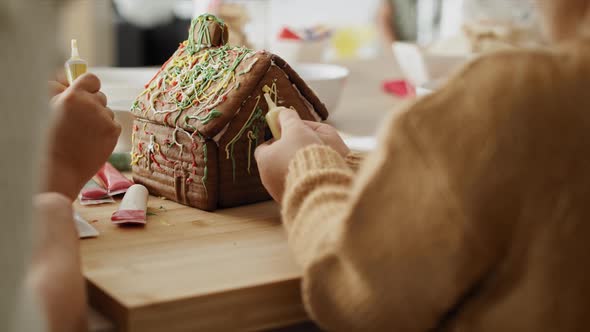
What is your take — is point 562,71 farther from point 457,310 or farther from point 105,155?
point 105,155

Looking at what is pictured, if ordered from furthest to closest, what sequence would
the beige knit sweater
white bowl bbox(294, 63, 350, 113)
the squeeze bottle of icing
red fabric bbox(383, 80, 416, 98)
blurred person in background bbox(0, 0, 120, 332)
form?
1. red fabric bbox(383, 80, 416, 98)
2. white bowl bbox(294, 63, 350, 113)
3. the squeeze bottle of icing
4. the beige knit sweater
5. blurred person in background bbox(0, 0, 120, 332)

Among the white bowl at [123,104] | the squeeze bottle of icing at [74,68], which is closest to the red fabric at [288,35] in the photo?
the white bowl at [123,104]

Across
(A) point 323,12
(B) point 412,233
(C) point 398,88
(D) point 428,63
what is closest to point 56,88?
(B) point 412,233

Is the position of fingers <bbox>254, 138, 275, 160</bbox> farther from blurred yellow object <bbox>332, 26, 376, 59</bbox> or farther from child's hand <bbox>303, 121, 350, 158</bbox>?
blurred yellow object <bbox>332, 26, 376, 59</bbox>

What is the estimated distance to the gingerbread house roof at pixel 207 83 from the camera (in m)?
0.92

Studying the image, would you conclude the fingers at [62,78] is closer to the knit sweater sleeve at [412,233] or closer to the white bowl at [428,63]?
the knit sweater sleeve at [412,233]

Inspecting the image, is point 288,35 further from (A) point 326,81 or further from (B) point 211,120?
(B) point 211,120

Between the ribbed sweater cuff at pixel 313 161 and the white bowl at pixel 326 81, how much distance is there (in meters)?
0.63

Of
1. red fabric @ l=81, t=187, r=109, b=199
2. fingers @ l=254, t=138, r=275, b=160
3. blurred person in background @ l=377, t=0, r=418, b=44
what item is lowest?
blurred person in background @ l=377, t=0, r=418, b=44

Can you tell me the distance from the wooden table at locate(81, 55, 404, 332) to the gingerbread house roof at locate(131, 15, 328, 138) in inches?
4.7

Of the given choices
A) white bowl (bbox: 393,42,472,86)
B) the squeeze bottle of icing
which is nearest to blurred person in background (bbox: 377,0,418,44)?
white bowl (bbox: 393,42,472,86)

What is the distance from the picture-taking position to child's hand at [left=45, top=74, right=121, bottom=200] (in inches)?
32.2

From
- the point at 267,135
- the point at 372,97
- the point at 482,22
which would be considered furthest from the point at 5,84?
the point at 482,22

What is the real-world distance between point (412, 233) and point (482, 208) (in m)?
0.06
